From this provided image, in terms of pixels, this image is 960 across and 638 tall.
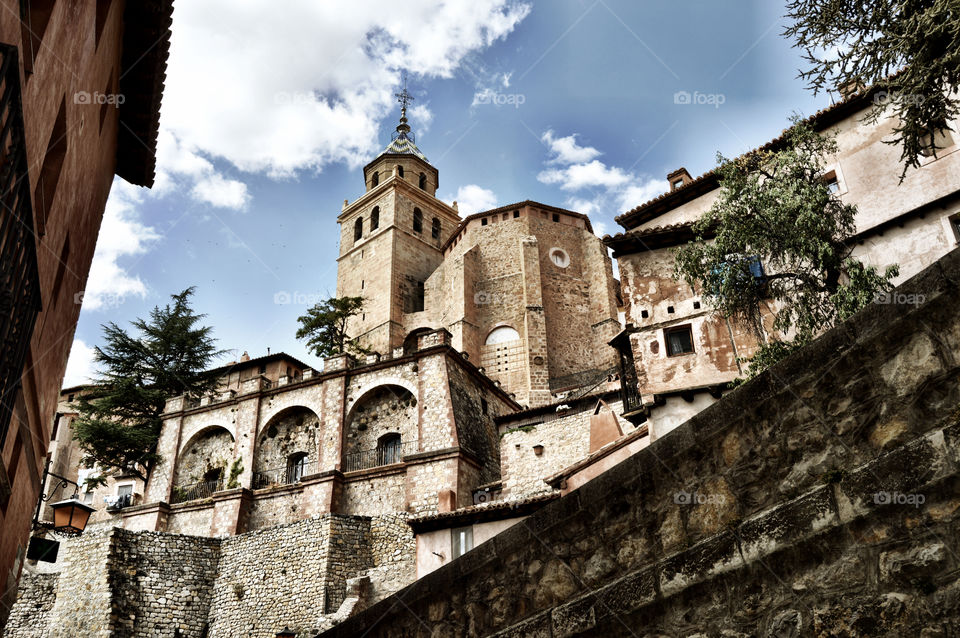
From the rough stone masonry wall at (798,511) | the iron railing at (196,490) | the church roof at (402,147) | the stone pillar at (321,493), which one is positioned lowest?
the rough stone masonry wall at (798,511)

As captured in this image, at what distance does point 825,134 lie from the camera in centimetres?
1922

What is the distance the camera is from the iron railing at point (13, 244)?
538 centimetres

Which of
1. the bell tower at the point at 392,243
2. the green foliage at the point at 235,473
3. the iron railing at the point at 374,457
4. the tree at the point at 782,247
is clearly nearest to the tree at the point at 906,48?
the tree at the point at 782,247

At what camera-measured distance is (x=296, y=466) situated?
98.1ft

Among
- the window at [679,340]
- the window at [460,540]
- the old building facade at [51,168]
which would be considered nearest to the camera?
the old building facade at [51,168]

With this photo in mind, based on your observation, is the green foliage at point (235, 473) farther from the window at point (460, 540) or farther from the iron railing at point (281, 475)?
the window at point (460, 540)

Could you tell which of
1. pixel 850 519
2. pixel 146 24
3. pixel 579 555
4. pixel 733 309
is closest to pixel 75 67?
pixel 146 24

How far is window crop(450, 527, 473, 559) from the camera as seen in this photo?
16.8 m

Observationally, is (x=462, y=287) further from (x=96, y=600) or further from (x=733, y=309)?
(x=733, y=309)

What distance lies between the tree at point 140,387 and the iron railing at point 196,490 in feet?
7.66

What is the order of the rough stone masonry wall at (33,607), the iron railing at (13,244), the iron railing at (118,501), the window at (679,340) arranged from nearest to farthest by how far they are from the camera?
the iron railing at (13,244) < the window at (679,340) < the rough stone masonry wall at (33,607) < the iron railing at (118,501)

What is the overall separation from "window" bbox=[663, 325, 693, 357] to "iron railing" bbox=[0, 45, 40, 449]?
14344 millimetres

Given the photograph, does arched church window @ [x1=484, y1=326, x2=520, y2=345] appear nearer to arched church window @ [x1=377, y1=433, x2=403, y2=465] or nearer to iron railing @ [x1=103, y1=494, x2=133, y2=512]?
arched church window @ [x1=377, y1=433, x2=403, y2=465]

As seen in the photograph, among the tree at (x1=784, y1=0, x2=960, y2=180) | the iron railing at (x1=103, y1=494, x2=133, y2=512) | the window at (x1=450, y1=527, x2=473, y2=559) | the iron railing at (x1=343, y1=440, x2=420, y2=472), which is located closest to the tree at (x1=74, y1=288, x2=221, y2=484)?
the iron railing at (x1=103, y1=494, x2=133, y2=512)
